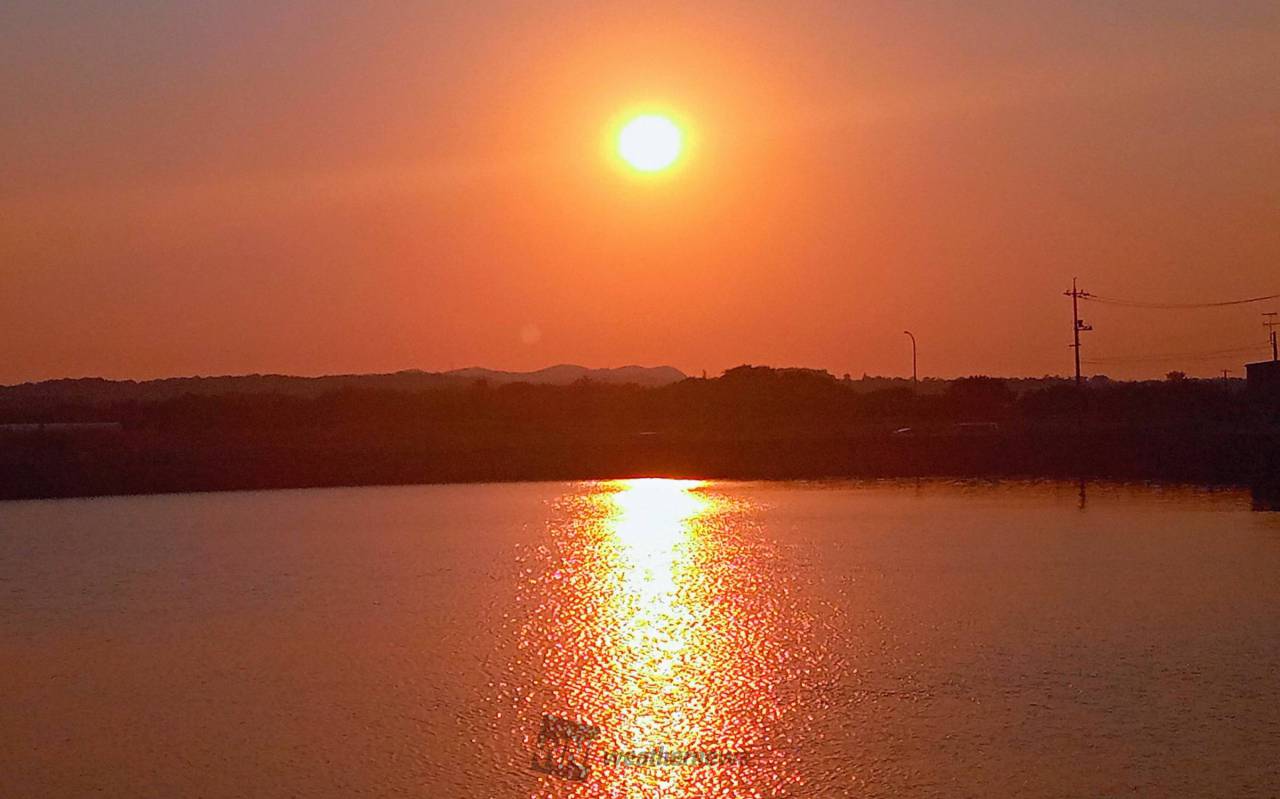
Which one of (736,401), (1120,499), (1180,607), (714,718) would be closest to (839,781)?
(714,718)

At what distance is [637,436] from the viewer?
64.8 metres

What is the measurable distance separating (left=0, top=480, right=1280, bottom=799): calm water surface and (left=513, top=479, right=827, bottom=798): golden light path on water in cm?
5

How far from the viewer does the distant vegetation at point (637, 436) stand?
156 ft

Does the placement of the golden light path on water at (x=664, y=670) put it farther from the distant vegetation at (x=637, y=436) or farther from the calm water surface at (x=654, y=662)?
the distant vegetation at (x=637, y=436)

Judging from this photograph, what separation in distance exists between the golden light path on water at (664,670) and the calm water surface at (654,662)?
53 mm

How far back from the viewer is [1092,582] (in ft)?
64.1

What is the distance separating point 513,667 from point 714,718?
323 cm

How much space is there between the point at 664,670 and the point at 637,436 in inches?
1993

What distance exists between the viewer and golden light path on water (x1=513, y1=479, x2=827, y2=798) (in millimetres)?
10617
